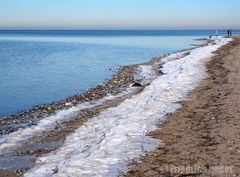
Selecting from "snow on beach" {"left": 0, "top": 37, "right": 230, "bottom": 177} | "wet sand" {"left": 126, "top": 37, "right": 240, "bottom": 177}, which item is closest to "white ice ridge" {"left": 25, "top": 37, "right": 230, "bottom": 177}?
"snow on beach" {"left": 0, "top": 37, "right": 230, "bottom": 177}

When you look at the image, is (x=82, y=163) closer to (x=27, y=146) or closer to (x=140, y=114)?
(x=27, y=146)

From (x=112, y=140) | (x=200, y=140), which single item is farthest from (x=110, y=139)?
(x=200, y=140)

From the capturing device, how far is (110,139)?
1177cm

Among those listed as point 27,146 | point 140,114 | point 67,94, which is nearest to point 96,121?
point 140,114

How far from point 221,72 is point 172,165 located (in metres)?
16.1

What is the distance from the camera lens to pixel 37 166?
10266 millimetres

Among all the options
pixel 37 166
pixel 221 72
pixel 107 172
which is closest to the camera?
pixel 107 172

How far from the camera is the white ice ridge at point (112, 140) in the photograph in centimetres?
955

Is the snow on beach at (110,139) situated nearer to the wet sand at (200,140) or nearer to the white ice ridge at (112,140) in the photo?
the white ice ridge at (112,140)

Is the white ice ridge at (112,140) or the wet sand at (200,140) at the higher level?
the wet sand at (200,140)

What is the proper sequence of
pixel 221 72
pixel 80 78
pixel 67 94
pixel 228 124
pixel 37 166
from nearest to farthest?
pixel 37 166 < pixel 228 124 < pixel 221 72 < pixel 67 94 < pixel 80 78

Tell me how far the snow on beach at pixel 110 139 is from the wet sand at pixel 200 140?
477 millimetres

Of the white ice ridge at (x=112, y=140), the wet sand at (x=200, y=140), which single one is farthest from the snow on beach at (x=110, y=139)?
the wet sand at (x=200, y=140)

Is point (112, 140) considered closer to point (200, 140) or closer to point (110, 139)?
point (110, 139)
